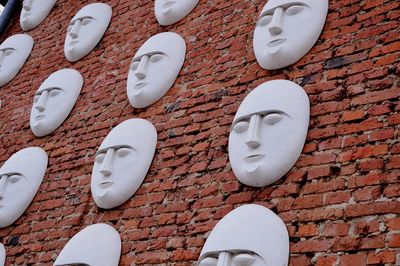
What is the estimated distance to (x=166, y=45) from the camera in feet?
11.2

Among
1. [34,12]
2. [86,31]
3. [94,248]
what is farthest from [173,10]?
[34,12]

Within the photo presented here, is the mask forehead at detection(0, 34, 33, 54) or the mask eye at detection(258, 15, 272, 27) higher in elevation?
the mask forehead at detection(0, 34, 33, 54)

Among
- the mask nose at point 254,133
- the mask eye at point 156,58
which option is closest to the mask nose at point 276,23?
the mask nose at point 254,133

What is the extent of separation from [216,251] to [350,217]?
0.57 m

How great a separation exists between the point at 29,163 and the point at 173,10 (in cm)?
143

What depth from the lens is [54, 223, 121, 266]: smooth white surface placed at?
272cm

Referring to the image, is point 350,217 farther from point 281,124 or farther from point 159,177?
point 159,177

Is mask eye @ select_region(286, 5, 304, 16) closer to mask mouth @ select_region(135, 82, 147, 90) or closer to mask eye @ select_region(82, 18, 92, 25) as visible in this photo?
mask mouth @ select_region(135, 82, 147, 90)

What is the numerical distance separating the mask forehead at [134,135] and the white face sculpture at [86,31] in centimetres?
108

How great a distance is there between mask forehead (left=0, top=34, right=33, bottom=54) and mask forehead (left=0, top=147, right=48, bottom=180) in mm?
1301

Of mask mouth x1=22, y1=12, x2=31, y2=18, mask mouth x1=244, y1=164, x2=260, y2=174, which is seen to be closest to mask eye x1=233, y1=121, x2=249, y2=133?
mask mouth x1=244, y1=164, x2=260, y2=174

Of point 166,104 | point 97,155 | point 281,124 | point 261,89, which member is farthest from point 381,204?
point 97,155

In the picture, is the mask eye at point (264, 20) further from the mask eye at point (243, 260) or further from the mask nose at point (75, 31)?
the mask nose at point (75, 31)

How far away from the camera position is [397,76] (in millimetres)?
2367
